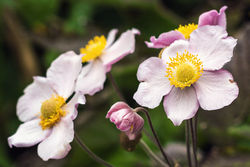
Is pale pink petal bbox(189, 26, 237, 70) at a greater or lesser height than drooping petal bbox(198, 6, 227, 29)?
lesser

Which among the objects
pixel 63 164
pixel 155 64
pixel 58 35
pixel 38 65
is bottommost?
pixel 63 164

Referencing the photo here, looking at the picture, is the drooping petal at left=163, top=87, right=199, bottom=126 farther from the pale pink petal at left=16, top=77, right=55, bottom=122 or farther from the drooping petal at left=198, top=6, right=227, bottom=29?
the pale pink petal at left=16, top=77, right=55, bottom=122

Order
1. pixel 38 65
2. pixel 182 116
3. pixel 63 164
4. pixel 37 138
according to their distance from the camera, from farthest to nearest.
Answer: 1. pixel 38 65
2. pixel 63 164
3. pixel 37 138
4. pixel 182 116

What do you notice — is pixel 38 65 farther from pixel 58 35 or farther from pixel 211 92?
pixel 211 92

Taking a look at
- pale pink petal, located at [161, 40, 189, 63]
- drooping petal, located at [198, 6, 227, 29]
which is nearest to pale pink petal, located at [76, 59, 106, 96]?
pale pink petal, located at [161, 40, 189, 63]

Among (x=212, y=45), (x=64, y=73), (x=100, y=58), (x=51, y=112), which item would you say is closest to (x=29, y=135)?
(x=51, y=112)

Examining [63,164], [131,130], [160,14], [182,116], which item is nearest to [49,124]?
[131,130]

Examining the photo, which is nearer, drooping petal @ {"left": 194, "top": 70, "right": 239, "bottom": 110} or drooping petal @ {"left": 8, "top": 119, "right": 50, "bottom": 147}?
drooping petal @ {"left": 194, "top": 70, "right": 239, "bottom": 110}
